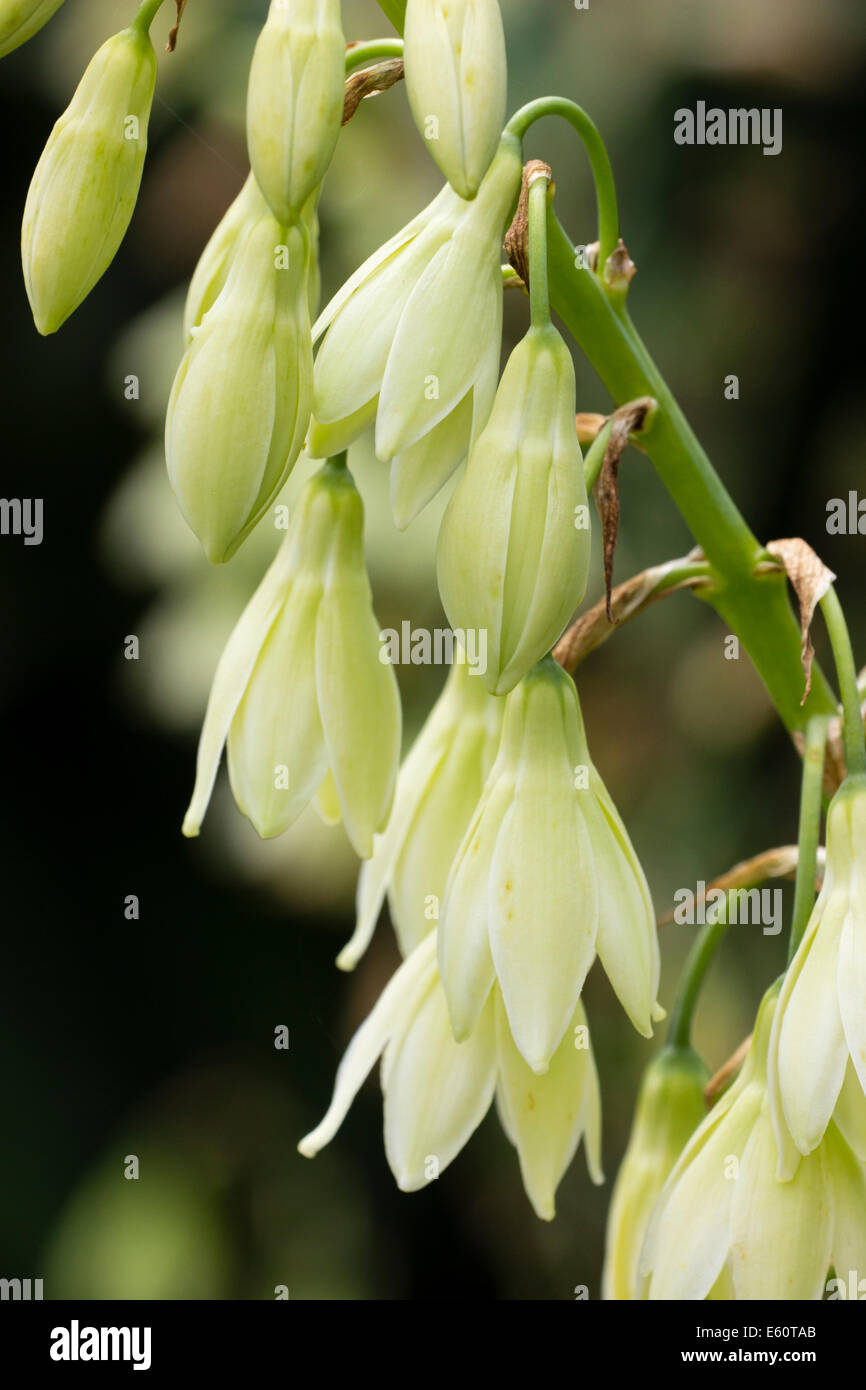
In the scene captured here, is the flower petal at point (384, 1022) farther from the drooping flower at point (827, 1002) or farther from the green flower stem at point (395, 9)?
the green flower stem at point (395, 9)

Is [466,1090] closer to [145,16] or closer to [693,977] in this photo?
[693,977]

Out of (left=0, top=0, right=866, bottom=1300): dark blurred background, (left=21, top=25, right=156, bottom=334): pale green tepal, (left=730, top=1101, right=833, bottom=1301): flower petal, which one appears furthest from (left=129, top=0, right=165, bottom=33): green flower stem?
(left=0, top=0, right=866, bottom=1300): dark blurred background

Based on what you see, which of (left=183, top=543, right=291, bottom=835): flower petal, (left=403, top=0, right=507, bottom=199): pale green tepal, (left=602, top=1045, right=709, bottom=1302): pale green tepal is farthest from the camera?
(left=602, top=1045, right=709, bottom=1302): pale green tepal

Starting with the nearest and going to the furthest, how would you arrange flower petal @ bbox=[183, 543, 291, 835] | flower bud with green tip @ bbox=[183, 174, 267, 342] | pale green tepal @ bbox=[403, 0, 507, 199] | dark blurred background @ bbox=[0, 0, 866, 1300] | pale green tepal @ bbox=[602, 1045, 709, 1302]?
pale green tepal @ bbox=[403, 0, 507, 199], flower bud with green tip @ bbox=[183, 174, 267, 342], flower petal @ bbox=[183, 543, 291, 835], pale green tepal @ bbox=[602, 1045, 709, 1302], dark blurred background @ bbox=[0, 0, 866, 1300]

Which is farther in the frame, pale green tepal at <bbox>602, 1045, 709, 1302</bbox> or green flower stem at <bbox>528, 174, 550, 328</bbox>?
pale green tepal at <bbox>602, 1045, 709, 1302</bbox>

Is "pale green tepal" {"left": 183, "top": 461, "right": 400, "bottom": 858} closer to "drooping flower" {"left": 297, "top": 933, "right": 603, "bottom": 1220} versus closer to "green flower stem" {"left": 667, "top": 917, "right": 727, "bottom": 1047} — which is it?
"drooping flower" {"left": 297, "top": 933, "right": 603, "bottom": 1220}

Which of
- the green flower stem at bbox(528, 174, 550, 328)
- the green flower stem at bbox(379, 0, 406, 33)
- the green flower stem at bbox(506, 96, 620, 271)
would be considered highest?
the green flower stem at bbox(379, 0, 406, 33)
